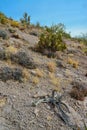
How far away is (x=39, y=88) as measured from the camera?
13930 millimetres

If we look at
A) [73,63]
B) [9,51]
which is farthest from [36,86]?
[73,63]

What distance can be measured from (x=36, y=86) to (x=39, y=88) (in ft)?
0.61

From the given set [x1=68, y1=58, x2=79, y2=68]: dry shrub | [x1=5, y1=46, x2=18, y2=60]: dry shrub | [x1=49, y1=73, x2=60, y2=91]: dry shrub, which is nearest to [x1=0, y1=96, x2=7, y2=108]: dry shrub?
[x1=49, y1=73, x2=60, y2=91]: dry shrub

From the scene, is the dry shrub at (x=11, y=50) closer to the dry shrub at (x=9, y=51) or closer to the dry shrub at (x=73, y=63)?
the dry shrub at (x=9, y=51)

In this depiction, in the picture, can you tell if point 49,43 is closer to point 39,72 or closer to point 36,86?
point 39,72

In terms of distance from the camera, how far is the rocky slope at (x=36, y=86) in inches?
461

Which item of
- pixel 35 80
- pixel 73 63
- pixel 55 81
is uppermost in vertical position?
pixel 73 63

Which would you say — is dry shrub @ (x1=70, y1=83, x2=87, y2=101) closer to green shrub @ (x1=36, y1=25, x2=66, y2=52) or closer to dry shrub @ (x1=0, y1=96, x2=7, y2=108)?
dry shrub @ (x1=0, y1=96, x2=7, y2=108)

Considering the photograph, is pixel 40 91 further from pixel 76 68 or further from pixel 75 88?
pixel 76 68

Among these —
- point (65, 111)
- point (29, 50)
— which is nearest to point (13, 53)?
point (29, 50)

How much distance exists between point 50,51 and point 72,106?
5640mm

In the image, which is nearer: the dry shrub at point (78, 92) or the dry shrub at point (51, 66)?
the dry shrub at point (78, 92)

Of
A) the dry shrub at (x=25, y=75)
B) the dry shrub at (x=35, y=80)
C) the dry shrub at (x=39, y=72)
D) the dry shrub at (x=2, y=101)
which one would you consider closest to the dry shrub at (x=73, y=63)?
the dry shrub at (x=39, y=72)

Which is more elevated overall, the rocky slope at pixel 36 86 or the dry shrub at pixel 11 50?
the dry shrub at pixel 11 50
